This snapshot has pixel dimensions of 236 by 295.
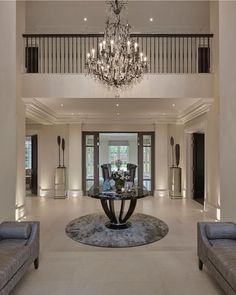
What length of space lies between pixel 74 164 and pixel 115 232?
186 inches

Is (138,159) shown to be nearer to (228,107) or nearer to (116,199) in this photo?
(116,199)

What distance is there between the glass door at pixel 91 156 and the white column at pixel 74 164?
0.34 meters

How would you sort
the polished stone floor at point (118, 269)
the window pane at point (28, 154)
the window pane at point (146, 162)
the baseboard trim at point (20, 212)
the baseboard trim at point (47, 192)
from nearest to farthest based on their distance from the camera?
1. the polished stone floor at point (118, 269)
2. the baseboard trim at point (20, 212)
3. the baseboard trim at point (47, 192)
4. the window pane at point (146, 162)
5. the window pane at point (28, 154)

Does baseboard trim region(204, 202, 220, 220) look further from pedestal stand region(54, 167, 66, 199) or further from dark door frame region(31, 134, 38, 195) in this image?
dark door frame region(31, 134, 38, 195)

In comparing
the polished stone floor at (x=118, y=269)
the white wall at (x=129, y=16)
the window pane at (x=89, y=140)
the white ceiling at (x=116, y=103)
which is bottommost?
the polished stone floor at (x=118, y=269)

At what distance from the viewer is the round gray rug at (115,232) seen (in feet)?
15.2

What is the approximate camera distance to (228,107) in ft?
13.8

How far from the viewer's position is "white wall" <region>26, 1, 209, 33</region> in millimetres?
7535

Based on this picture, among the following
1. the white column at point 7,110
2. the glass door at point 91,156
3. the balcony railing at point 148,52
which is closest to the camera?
the white column at point 7,110

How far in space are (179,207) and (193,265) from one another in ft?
13.6

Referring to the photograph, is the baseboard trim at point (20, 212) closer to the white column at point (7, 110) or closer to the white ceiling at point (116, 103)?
the white column at point (7, 110)

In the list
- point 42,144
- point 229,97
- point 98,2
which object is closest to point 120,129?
point 42,144

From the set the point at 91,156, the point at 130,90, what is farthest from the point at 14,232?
the point at 91,156

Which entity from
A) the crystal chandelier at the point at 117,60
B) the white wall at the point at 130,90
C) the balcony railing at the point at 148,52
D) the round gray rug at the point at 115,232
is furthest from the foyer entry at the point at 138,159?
the crystal chandelier at the point at 117,60
